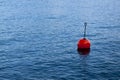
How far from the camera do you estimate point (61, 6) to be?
122562 mm

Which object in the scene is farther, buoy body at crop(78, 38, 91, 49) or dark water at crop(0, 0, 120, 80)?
buoy body at crop(78, 38, 91, 49)

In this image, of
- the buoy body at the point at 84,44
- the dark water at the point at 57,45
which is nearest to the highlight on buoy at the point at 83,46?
the buoy body at the point at 84,44

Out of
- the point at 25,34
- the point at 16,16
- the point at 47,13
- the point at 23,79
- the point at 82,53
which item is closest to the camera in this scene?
the point at 23,79

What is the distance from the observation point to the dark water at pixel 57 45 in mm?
48406

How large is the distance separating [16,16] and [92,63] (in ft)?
171

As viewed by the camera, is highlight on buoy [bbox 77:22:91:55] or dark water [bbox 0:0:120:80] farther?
highlight on buoy [bbox 77:22:91:55]

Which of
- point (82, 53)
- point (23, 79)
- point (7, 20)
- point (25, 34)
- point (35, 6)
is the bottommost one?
point (23, 79)

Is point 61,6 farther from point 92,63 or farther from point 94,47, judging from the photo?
point 92,63

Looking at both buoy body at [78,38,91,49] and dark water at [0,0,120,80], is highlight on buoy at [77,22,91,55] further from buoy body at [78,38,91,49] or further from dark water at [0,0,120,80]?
dark water at [0,0,120,80]

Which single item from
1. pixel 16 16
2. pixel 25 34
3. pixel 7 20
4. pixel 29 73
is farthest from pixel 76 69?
pixel 16 16

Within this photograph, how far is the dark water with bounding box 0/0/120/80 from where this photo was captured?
4841 cm

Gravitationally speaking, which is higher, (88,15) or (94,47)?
(88,15)

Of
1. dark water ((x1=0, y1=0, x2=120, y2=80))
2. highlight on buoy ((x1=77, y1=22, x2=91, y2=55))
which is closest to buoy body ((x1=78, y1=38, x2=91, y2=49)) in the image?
highlight on buoy ((x1=77, y1=22, x2=91, y2=55))

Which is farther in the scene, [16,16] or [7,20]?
[16,16]
